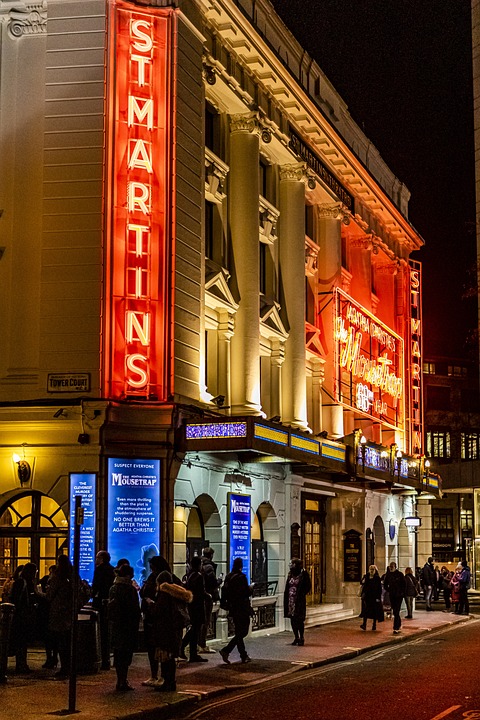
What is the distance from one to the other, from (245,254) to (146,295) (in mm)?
6216

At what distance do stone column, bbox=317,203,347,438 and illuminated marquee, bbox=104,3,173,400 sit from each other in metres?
13.6

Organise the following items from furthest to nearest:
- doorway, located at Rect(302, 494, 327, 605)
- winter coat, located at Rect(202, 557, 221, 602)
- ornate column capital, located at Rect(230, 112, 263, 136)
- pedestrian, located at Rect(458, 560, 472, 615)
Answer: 1. pedestrian, located at Rect(458, 560, 472, 615)
2. doorway, located at Rect(302, 494, 327, 605)
3. ornate column capital, located at Rect(230, 112, 263, 136)
4. winter coat, located at Rect(202, 557, 221, 602)

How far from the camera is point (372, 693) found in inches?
620

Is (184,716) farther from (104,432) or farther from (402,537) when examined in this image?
(402,537)

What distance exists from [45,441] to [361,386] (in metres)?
18.3

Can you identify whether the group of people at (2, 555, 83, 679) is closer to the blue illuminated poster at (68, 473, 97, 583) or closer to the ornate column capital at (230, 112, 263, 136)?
the blue illuminated poster at (68, 473, 97, 583)

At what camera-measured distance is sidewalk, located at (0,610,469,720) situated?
46.1 feet

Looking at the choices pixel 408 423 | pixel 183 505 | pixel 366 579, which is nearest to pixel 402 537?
pixel 408 423

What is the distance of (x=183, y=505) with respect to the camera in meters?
22.4

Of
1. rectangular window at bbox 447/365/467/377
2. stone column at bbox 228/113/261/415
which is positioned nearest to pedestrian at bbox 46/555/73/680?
stone column at bbox 228/113/261/415

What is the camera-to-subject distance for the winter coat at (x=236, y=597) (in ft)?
64.6

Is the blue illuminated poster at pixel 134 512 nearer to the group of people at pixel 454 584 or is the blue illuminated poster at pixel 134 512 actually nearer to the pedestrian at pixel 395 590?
the pedestrian at pixel 395 590

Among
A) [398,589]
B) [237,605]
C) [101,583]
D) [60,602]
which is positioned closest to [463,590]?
[398,589]

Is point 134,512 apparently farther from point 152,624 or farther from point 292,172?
point 292,172
